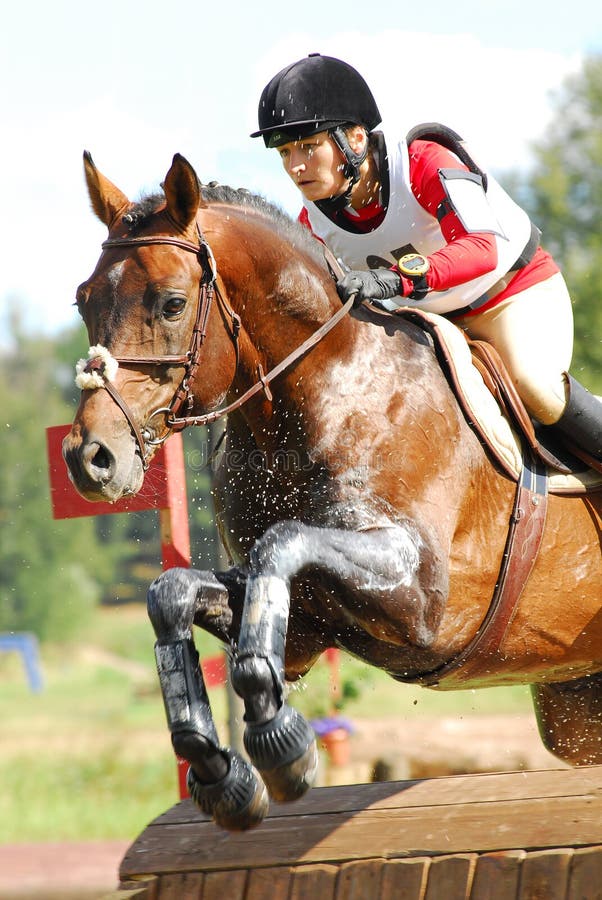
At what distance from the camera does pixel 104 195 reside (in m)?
3.20

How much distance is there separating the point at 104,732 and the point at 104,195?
49.1 ft

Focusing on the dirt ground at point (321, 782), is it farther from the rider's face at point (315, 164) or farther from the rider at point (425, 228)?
the rider's face at point (315, 164)

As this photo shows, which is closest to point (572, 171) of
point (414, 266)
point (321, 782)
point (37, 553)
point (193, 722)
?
point (321, 782)

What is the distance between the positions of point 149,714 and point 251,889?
16326mm

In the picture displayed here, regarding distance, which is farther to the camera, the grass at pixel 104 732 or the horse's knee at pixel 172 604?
the grass at pixel 104 732

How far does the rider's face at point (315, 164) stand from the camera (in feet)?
11.2

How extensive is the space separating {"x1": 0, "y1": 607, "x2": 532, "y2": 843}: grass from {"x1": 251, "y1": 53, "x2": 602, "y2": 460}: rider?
116 centimetres

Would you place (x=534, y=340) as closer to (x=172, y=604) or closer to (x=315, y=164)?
(x=315, y=164)

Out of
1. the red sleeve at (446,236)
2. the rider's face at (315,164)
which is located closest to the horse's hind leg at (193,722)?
the red sleeve at (446,236)

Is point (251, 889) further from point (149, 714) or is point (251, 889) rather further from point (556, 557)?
point (149, 714)

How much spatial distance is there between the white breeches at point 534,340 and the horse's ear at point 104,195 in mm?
1197

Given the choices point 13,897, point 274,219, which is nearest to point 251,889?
point 274,219

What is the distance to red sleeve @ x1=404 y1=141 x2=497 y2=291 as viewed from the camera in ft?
10.8

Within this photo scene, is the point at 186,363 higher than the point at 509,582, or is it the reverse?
the point at 186,363
